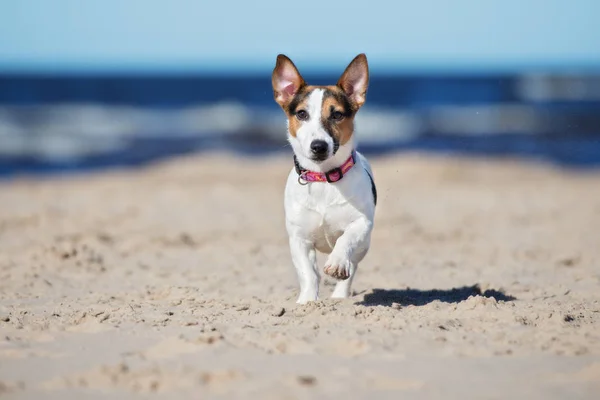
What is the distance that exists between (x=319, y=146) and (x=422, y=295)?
166 cm

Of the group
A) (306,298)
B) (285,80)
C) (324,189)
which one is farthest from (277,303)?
(285,80)

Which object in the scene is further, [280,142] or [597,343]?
[280,142]

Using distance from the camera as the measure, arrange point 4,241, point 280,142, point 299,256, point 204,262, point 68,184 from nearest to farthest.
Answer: point 299,256, point 204,262, point 4,241, point 68,184, point 280,142

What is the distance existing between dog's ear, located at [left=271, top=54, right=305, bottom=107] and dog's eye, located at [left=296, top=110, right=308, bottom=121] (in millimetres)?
276

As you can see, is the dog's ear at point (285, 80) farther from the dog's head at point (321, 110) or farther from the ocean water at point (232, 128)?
the ocean water at point (232, 128)

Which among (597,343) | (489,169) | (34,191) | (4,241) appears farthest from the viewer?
(489,169)

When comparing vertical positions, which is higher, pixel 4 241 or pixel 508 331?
pixel 508 331

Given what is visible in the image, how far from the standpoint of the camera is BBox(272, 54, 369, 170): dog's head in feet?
17.3

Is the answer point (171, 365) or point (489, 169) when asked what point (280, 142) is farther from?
point (171, 365)

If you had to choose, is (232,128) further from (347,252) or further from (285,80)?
(347,252)

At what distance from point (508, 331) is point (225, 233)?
18.2 ft

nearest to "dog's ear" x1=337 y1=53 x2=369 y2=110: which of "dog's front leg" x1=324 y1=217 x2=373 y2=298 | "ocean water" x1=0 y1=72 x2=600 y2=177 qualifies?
"dog's front leg" x1=324 y1=217 x2=373 y2=298

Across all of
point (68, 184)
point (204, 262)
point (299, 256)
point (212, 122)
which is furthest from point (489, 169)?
point (212, 122)

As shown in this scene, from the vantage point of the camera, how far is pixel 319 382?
12.1ft
